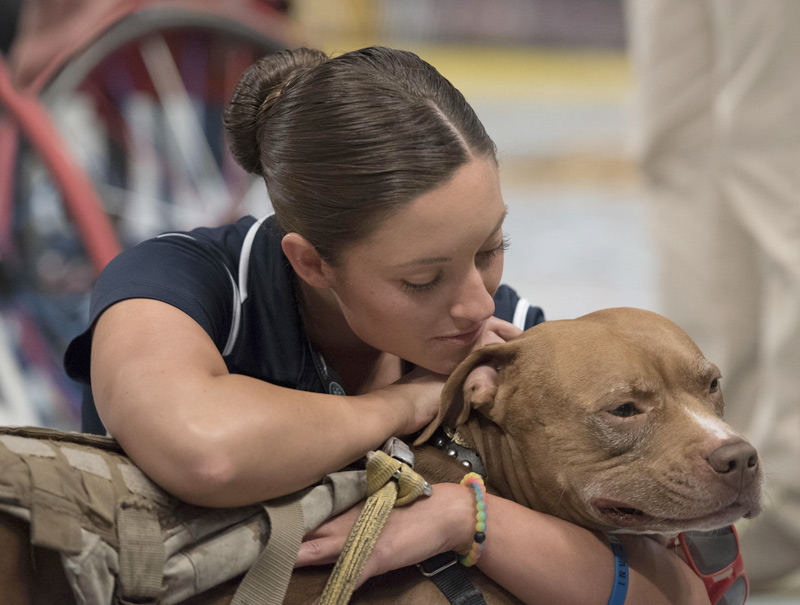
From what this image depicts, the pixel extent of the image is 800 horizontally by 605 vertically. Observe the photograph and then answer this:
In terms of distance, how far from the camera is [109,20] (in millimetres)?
3795

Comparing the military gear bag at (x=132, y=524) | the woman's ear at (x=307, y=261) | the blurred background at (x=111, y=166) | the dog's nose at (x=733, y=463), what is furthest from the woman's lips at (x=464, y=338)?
the blurred background at (x=111, y=166)

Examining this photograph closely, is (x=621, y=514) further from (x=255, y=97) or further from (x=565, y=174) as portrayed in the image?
(x=565, y=174)

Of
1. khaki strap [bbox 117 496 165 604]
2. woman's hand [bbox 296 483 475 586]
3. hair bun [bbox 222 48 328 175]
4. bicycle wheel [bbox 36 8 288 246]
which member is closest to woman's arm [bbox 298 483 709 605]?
woman's hand [bbox 296 483 475 586]

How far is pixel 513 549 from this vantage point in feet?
4.12

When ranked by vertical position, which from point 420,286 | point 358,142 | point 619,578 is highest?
point 358,142

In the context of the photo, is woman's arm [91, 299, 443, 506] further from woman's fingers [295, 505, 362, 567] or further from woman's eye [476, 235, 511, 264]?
woman's eye [476, 235, 511, 264]

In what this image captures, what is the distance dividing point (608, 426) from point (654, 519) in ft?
0.53

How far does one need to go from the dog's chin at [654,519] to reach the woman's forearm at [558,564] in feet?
0.12

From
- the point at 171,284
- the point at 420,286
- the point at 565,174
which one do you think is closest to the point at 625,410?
the point at 420,286

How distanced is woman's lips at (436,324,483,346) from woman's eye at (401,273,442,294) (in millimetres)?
113

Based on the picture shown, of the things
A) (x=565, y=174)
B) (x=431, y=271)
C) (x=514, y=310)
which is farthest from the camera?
(x=565, y=174)

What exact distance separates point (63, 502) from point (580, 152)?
7512mm

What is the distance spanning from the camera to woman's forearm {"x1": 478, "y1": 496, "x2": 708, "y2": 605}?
1.25m

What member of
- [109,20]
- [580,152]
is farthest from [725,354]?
[580,152]
